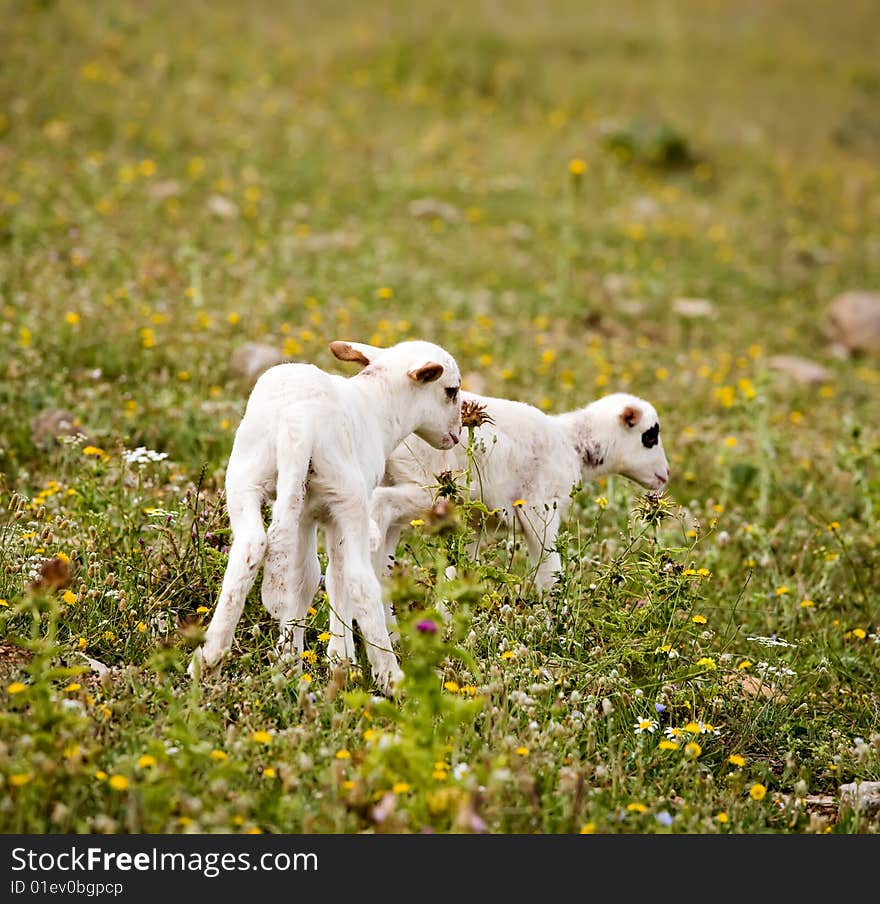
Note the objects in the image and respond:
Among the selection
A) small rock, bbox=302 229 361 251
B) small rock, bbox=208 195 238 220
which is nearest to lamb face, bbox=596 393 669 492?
small rock, bbox=302 229 361 251

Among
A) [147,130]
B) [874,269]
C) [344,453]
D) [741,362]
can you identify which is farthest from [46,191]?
[874,269]

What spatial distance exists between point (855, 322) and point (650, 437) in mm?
7801

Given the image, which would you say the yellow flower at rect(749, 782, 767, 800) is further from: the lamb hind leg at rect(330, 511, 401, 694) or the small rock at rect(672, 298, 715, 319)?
the small rock at rect(672, 298, 715, 319)

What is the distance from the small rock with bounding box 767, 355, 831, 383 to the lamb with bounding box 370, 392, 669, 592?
215 inches

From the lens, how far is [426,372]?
18.6ft

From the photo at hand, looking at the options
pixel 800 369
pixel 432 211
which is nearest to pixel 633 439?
pixel 800 369

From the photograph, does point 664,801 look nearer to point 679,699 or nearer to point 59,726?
point 679,699

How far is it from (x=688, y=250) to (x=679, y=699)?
1175 cm

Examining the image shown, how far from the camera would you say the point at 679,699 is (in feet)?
18.4

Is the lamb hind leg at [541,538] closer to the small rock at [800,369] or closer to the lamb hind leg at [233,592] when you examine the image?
the lamb hind leg at [233,592]

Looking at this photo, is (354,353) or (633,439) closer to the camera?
(354,353)

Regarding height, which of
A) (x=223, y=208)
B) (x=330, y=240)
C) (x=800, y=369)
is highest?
(x=223, y=208)

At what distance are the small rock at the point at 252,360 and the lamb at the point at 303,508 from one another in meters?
3.94

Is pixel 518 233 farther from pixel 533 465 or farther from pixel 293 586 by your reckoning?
pixel 293 586
